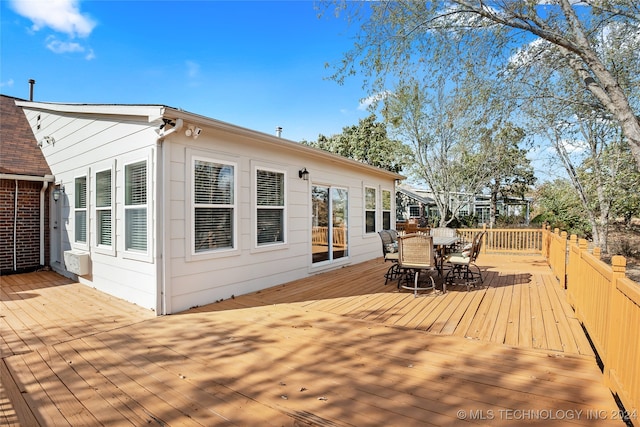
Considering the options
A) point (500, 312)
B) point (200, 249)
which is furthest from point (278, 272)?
point (500, 312)

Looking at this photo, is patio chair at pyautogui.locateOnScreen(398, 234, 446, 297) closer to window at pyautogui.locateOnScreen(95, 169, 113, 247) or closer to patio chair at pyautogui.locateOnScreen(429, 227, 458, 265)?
patio chair at pyautogui.locateOnScreen(429, 227, 458, 265)

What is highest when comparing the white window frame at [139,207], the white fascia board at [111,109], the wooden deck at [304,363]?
the white fascia board at [111,109]

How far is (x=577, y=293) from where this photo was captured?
13.5 feet

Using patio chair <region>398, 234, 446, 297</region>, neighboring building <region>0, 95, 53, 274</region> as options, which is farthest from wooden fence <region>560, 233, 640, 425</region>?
neighboring building <region>0, 95, 53, 274</region>

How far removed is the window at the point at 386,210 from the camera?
10.2 m

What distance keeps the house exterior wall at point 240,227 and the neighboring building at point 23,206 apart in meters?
5.29

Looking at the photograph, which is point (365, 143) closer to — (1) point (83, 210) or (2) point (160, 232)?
(1) point (83, 210)

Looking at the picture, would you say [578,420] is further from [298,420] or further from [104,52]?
[104,52]

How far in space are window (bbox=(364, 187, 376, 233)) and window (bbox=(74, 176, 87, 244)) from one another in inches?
263

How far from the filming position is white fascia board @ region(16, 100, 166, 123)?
4.10 m

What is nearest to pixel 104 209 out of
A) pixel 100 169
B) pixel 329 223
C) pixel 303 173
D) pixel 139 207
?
pixel 100 169

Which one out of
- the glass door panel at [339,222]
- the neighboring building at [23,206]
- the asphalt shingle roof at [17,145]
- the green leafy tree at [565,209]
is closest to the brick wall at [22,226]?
the neighboring building at [23,206]

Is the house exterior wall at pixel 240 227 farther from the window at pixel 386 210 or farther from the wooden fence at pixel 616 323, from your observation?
the wooden fence at pixel 616 323

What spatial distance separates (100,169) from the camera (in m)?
5.54
